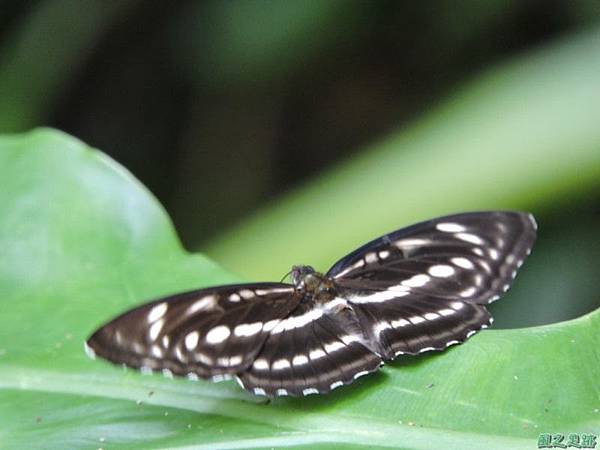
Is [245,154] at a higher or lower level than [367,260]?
lower

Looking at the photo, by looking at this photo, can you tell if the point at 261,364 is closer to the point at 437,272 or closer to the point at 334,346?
Answer: the point at 334,346

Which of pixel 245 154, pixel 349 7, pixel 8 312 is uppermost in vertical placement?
pixel 349 7

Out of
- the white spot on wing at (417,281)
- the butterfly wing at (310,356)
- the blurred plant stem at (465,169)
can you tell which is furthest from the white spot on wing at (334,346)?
the blurred plant stem at (465,169)

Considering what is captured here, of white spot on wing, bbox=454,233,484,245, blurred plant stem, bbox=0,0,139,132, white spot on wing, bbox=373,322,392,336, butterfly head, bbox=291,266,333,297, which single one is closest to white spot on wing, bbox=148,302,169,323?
butterfly head, bbox=291,266,333,297

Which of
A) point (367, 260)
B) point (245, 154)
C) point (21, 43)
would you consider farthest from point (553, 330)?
point (21, 43)

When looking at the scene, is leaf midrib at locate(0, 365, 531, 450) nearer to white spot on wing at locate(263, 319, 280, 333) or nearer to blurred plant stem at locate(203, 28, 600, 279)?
white spot on wing at locate(263, 319, 280, 333)

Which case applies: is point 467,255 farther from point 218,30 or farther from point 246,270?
point 218,30
